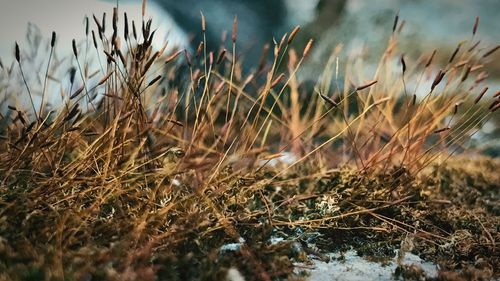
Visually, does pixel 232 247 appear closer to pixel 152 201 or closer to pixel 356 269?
pixel 152 201

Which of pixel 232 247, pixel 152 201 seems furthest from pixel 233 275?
pixel 152 201

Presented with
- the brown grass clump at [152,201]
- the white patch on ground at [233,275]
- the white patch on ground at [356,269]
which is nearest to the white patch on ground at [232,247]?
the brown grass clump at [152,201]

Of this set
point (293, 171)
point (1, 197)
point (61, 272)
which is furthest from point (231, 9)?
point (61, 272)

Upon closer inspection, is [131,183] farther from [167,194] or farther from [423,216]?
[423,216]

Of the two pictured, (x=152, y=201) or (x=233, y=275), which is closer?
(x=233, y=275)

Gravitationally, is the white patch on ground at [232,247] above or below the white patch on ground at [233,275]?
below

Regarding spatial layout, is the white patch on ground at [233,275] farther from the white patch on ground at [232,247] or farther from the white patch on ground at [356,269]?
the white patch on ground at [356,269]

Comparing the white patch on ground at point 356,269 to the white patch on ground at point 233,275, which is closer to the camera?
the white patch on ground at point 233,275

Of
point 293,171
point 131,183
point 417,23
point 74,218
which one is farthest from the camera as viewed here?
point 417,23

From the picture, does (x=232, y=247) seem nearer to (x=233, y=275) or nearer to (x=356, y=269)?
(x=233, y=275)
